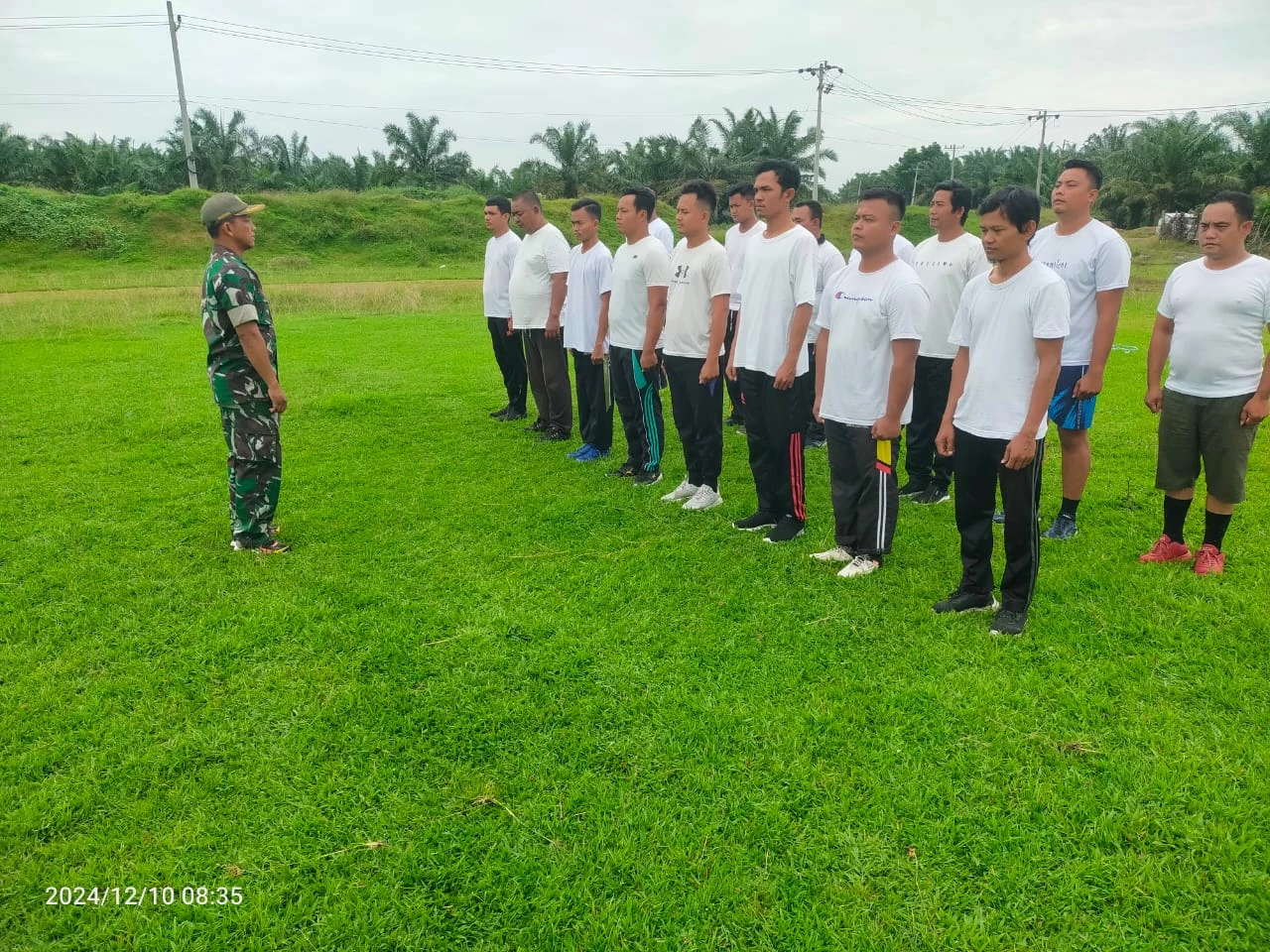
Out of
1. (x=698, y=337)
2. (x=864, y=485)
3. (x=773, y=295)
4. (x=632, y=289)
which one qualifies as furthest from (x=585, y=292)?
(x=864, y=485)

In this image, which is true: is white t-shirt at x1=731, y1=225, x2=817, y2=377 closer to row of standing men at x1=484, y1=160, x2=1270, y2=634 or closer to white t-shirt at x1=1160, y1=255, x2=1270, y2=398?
row of standing men at x1=484, y1=160, x2=1270, y2=634

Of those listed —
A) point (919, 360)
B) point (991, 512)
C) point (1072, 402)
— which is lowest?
point (991, 512)

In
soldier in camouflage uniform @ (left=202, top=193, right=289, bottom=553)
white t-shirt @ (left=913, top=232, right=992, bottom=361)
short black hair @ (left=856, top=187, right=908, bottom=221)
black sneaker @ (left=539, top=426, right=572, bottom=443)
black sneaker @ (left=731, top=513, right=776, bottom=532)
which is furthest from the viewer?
black sneaker @ (left=539, top=426, right=572, bottom=443)

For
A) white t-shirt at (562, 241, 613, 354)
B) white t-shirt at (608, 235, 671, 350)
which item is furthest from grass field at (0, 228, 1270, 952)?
white t-shirt at (562, 241, 613, 354)

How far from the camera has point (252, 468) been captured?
4473 mm

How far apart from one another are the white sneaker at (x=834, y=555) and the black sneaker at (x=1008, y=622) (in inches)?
36.0

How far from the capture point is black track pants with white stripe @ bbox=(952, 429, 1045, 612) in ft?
11.3

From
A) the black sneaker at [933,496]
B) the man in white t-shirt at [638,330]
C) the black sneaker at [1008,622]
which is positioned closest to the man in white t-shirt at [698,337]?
the man in white t-shirt at [638,330]

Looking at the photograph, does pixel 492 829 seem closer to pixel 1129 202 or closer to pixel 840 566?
pixel 840 566

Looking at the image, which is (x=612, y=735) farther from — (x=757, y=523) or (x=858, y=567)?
(x=757, y=523)

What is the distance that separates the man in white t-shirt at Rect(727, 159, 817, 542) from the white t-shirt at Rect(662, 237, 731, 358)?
1.12 ft

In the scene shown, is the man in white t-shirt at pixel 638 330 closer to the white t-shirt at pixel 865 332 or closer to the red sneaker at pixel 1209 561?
the white t-shirt at pixel 865 332

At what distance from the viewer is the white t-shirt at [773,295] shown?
4.20m

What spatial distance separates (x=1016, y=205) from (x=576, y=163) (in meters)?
39.2
